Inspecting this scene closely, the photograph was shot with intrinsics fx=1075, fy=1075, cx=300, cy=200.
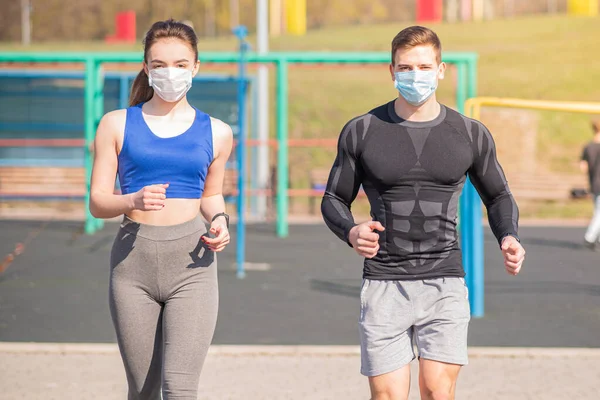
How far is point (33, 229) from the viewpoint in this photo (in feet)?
54.9

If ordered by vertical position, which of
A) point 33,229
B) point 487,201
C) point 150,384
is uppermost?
point 487,201

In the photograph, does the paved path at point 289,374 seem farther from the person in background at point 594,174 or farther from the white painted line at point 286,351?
the person in background at point 594,174

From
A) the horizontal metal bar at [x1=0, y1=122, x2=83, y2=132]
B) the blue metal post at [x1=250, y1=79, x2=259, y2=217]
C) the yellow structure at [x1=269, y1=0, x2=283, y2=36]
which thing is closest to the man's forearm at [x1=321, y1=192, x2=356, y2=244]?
the blue metal post at [x1=250, y1=79, x2=259, y2=217]

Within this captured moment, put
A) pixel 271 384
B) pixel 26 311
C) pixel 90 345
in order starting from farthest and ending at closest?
1. pixel 26 311
2. pixel 90 345
3. pixel 271 384

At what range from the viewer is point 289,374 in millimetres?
6168

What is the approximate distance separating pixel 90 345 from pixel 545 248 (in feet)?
28.7

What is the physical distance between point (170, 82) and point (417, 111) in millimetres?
878

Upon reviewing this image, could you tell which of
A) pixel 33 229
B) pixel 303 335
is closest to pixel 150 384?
pixel 303 335

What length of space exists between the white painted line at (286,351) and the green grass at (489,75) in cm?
1452

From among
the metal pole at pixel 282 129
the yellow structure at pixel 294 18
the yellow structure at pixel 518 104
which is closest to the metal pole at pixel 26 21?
the yellow structure at pixel 294 18

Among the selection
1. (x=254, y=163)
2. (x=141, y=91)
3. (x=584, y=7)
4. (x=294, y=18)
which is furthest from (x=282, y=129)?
(x=584, y=7)

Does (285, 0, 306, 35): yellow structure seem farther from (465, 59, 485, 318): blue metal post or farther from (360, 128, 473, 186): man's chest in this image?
(360, 128, 473, 186): man's chest

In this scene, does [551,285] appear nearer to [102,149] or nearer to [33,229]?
[102,149]

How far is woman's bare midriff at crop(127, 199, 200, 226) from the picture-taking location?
3717 millimetres
